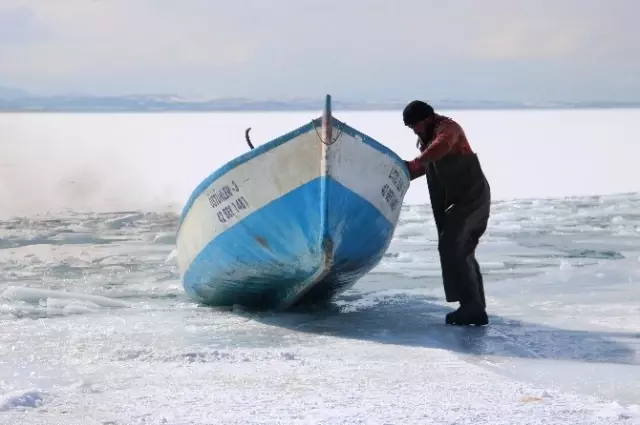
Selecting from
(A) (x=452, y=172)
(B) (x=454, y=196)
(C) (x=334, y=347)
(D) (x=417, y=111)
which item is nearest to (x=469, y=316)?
(B) (x=454, y=196)

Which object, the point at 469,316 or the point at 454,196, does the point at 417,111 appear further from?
the point at 469,316

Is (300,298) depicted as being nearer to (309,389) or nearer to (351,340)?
(351,340)

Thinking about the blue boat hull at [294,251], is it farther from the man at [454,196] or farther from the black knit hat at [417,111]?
the black knit hat at [417,111]

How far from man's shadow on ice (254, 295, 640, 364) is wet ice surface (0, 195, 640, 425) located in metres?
0.01

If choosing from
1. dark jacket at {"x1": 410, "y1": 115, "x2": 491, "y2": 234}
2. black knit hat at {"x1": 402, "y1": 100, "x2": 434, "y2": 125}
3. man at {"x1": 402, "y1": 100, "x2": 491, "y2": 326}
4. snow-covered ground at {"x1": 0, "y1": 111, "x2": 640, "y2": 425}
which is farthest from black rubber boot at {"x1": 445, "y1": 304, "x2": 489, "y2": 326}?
black knit hat at {"x1": 402, "y1": 100, "x2": 434, "y2": 125}

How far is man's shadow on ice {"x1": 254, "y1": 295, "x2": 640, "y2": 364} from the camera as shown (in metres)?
4.51

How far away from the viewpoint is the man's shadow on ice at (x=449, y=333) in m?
4.51

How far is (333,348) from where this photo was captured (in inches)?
181

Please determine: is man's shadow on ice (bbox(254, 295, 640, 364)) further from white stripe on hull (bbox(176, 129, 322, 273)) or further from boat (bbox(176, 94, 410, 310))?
white stripe on hull (bbox(176, 129, 322, 273))

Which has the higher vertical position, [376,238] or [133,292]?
[376,238]

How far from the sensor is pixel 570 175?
56.6 feet

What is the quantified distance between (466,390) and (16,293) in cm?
343

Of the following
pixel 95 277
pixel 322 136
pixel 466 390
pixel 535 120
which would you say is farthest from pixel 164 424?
pixel 535 120

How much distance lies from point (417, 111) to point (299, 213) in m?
0.83
